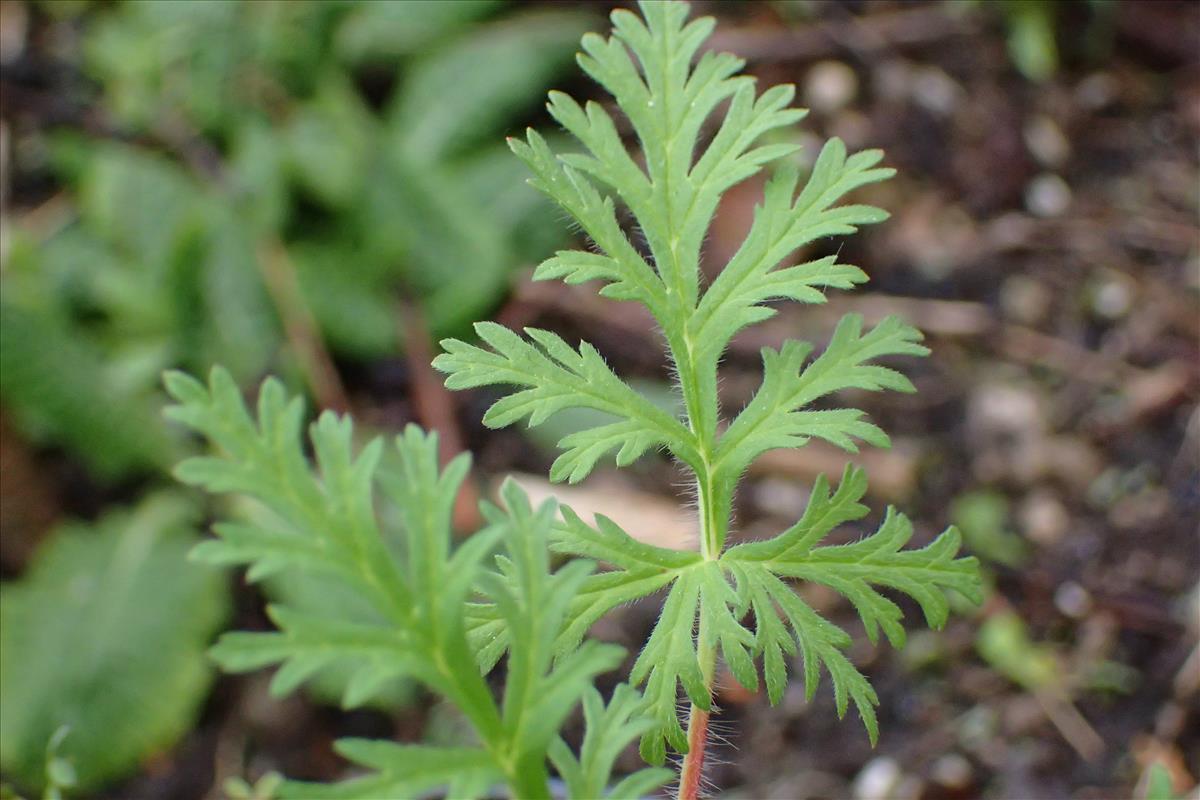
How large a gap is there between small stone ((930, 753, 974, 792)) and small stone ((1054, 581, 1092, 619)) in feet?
1.35

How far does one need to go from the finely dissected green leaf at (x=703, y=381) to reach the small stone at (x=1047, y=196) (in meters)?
2.17

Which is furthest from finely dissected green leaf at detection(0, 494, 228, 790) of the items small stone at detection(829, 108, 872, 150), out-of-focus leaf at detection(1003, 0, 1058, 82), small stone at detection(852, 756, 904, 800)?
out-of-focus leaf at detection(1003, 0, 1058, 82)

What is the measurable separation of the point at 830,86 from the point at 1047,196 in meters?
0.67

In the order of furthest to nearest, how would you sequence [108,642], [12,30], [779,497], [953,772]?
[12,30]
[779,497]
[108,642]
[953,772]

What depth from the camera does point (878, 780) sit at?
2.33 m

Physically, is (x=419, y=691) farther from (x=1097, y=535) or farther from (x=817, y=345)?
(x=1097, y=535)

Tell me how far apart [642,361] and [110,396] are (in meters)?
1.32

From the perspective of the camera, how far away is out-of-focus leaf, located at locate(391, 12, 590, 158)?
322 centimetres

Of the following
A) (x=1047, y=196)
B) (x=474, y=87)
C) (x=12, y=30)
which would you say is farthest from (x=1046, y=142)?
(x=12, y=30)

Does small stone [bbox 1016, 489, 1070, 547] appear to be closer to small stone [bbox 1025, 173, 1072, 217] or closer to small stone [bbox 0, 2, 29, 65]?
small stone [bbox 1025, 173, 1072, 217]

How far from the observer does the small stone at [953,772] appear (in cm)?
230

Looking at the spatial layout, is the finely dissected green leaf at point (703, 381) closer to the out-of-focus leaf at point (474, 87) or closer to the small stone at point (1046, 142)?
the out-of-focus leaf at point (474, 87)

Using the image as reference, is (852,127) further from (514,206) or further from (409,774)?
Result: (409,774)

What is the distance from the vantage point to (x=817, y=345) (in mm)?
2979
